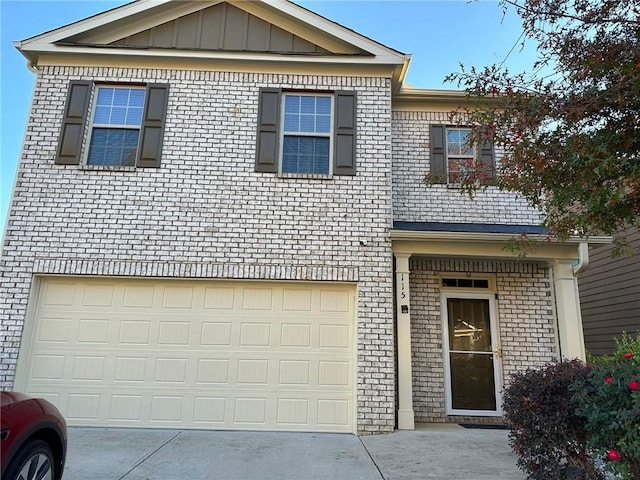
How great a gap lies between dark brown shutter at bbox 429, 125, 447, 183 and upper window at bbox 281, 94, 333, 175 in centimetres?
205

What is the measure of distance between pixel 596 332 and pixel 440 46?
7.31 meters

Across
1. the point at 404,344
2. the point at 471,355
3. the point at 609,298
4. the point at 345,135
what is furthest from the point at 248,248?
the point at 609,298

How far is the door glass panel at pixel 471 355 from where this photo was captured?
24.5 feet

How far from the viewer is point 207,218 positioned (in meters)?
7.06

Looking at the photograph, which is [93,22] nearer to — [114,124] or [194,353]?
[114,124]

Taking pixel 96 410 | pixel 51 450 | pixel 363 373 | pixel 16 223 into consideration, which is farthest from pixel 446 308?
pixel 16 223

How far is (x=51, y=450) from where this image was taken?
329 centimetres

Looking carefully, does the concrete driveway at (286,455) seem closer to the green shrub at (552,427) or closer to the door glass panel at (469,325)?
the green shrub at (552,427)

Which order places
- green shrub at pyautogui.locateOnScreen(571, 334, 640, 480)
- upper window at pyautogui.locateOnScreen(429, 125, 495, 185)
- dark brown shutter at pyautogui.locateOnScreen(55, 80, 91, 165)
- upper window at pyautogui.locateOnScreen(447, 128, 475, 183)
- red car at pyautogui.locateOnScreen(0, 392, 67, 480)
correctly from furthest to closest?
upper window at pyautogui.locateOnScreen(447, 128, 475, 183) < upper window at pyautogui.locateOnScreen(429, 125, 495, 185) < dark brown shutter at pyautogui.locateOnScreen(55, 80, 91, 165) < green shrub at pyautogui.locateOnScreen(571, 334, 640, 480) < red car at pyautogui.locateOnScreen(0, 392, 67, 480)

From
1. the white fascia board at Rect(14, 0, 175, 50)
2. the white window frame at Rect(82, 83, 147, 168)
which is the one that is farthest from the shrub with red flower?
the white fascia board at Rect(14, 0, 175, 50)

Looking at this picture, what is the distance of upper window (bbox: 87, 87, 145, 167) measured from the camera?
291 inches

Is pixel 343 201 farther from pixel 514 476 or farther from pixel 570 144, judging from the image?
pixel 514 476

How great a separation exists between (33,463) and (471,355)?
634 cm

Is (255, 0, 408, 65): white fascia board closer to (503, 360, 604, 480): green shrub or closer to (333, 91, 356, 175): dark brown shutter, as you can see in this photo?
(333, 91, 356, 175): dark brown shutter
